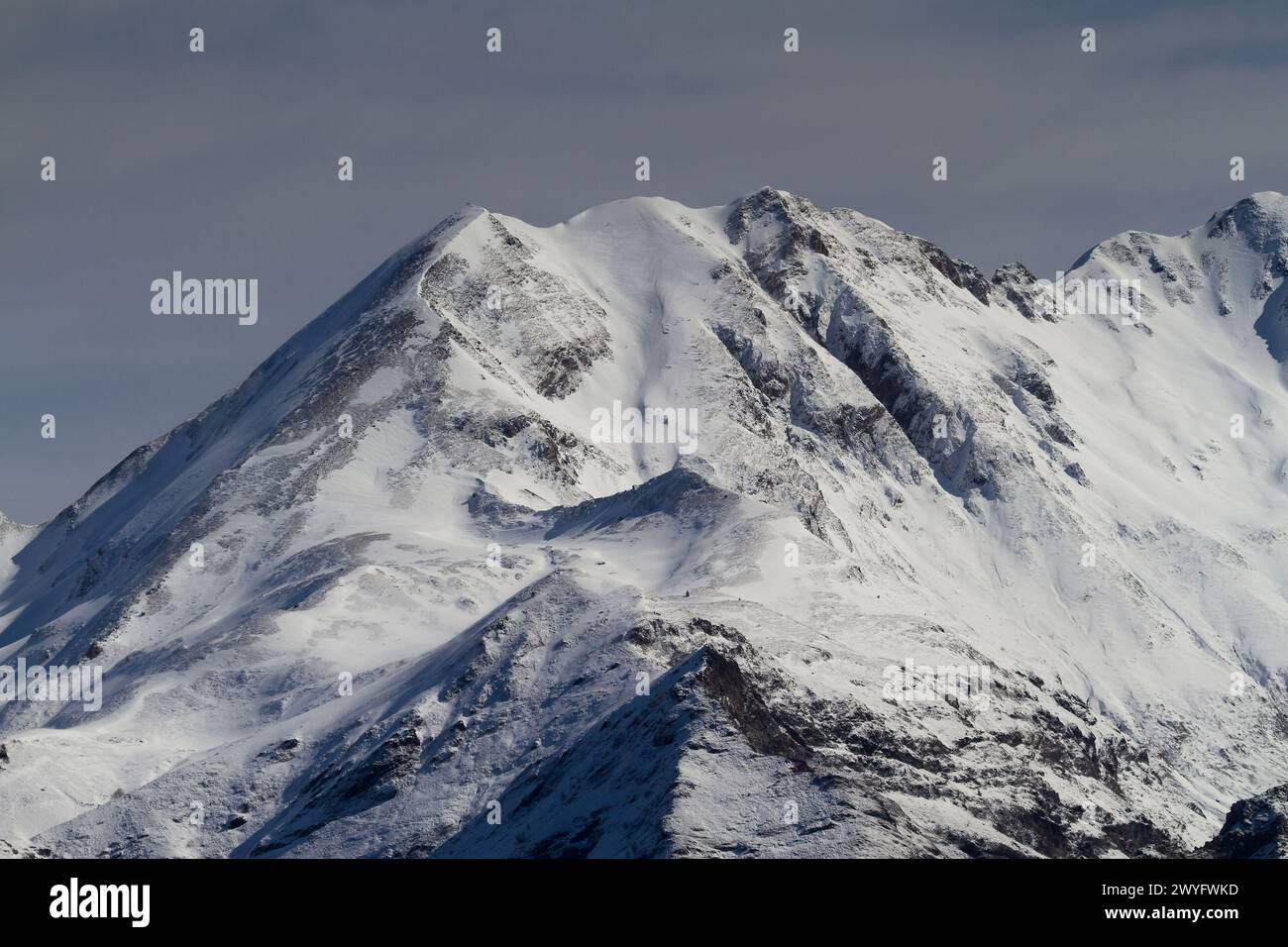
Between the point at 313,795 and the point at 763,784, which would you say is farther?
the point at 313,795

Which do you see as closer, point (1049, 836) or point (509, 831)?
point (509, 831)

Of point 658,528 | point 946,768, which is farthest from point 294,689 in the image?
point 946,768

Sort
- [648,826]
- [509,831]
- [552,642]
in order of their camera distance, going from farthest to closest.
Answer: [552,642]
[509,831]
[648,826]

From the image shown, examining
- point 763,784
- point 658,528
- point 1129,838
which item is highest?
point 658,528
